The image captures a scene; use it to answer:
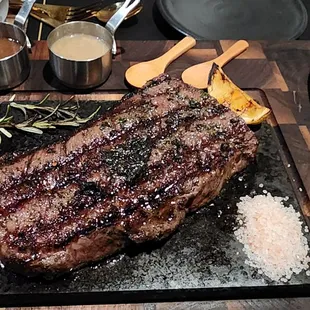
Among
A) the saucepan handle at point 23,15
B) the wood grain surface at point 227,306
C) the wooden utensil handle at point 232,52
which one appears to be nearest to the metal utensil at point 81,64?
the saucepan handle at point 23,15

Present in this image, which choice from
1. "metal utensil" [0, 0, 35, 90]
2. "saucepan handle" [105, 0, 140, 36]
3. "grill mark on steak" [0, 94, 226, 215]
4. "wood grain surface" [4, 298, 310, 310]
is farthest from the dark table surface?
"wood grain surface" [4, 298, 310, 310]

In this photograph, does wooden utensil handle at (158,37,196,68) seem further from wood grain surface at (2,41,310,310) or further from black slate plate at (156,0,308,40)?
black slate plate at (156,0,308,40)

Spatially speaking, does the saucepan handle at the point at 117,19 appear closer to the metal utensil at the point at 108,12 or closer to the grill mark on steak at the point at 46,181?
the metal utensil at the point at 108,12

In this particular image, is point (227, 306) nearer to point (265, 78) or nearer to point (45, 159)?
point (45, 159)

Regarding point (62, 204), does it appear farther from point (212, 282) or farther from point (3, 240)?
point (212, 282)

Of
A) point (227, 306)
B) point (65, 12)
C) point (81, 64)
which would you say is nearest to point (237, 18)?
point (65, 12)
